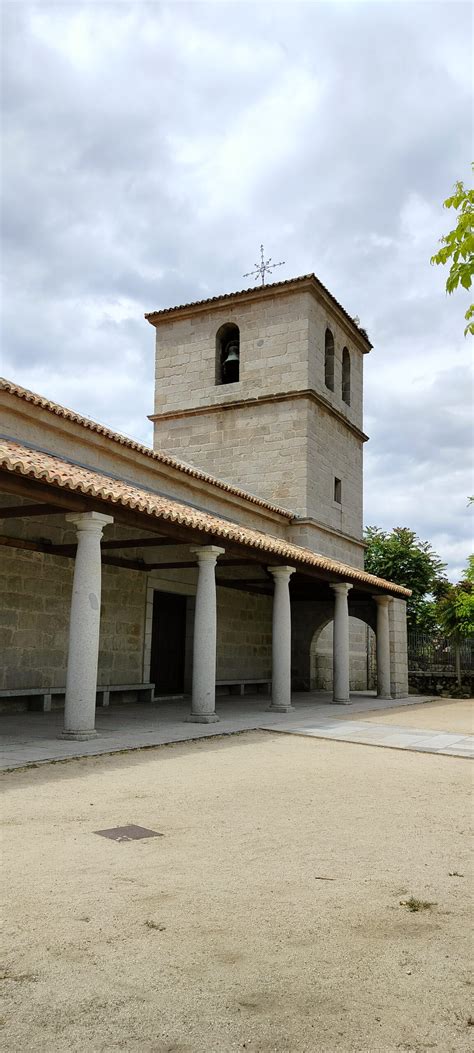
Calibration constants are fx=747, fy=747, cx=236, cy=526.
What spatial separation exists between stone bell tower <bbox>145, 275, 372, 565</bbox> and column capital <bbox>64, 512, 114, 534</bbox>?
11257mm

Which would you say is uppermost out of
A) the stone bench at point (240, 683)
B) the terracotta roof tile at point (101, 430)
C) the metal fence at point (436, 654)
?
the terracotta roof tile at point (101, 430)

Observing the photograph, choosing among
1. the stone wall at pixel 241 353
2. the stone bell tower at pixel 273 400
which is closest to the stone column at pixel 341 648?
the stone bell tower at pixel 273 400

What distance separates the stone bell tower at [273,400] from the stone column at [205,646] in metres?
8.74

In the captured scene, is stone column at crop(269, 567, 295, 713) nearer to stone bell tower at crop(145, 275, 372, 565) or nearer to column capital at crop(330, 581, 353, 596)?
column capital at crop(330, 581, 353, 596)

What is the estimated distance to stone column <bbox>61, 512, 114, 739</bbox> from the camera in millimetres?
8461

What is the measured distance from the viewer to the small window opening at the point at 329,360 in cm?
2212

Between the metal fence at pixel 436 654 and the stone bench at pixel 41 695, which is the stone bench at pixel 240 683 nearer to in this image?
the stone bench at pixel 41 695

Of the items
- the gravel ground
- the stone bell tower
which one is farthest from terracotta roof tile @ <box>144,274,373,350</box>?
the gravel ground

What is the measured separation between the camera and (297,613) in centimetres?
2034

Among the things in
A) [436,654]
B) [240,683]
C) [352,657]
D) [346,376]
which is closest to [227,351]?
[346,376]

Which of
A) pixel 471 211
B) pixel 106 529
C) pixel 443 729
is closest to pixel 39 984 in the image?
pixel 471 211

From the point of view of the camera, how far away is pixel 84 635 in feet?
Result: 28.1

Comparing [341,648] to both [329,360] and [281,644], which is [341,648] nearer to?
[281,644]

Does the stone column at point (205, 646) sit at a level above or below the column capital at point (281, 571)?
below
